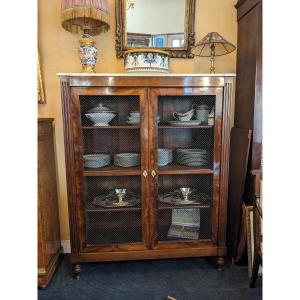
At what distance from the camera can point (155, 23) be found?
1881 millimetres

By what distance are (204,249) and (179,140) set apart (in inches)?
31.7

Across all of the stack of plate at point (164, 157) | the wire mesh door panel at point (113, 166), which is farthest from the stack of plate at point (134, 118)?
the stack of plate at point (164, 157)

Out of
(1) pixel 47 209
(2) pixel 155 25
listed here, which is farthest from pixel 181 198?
(2) pixel 155 25

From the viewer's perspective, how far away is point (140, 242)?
174 centimetres

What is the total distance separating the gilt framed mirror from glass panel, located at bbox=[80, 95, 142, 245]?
1.77 ft

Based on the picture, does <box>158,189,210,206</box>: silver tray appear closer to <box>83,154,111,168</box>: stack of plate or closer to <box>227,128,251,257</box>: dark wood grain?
<box>227,128,251,257</box>: dark wood grain

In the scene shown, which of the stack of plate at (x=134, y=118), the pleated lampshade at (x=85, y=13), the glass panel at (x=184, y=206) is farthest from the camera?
the glass panel at (x=184, y=206)

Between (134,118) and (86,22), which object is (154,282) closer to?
(134,118)

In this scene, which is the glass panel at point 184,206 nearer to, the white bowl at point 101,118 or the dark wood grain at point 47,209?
the white bowl at point 101,118

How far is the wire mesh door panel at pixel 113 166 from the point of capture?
164 cm

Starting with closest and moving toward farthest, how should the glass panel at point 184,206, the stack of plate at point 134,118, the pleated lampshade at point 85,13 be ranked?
the pleated lampshade at point 85,13 → the stack of plate at point 134,118 → the glass panel at point 184,206

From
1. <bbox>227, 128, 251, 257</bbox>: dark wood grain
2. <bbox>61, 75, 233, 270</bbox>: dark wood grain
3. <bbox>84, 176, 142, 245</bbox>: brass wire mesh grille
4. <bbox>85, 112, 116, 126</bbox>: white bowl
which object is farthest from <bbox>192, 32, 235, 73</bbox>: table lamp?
<bbox>84, 176, 142, 245</bbox>: brass wire mesh grille

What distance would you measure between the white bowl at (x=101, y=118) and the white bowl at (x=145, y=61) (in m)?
0.35
